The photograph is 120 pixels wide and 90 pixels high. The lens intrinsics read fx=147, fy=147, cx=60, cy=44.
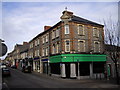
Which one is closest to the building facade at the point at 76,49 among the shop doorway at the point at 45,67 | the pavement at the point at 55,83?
the shop doorway at the point at 45,67

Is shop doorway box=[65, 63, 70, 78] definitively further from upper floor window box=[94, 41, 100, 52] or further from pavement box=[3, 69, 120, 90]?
upper floor window box=[94, 41, 100, 52]

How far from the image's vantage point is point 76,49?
25.2 meters

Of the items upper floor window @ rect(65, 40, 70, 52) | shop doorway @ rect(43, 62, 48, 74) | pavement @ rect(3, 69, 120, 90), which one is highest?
upper floor window @ rect(65, 40, 70, 52)

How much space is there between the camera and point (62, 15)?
2603 cm

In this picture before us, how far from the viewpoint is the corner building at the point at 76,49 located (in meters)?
24.7

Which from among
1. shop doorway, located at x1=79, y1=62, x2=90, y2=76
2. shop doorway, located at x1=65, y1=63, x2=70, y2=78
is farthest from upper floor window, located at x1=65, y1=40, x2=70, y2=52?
shop doorway, located at x1=79, y1=62, x2=90, y2=76

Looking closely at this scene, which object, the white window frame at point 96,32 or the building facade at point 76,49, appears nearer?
the building facade at point 76,49

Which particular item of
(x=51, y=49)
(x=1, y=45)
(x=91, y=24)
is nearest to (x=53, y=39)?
(x=51, y=49)

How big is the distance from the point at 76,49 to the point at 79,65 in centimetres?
276

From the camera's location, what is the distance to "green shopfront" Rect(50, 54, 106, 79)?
24406 millimetres

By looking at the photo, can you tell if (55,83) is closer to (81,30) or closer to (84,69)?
(84,69)

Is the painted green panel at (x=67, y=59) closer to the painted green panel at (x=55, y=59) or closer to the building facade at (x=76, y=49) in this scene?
the building facade at (x=76, y=49)

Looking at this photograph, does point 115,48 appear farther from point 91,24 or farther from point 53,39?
point 53,39

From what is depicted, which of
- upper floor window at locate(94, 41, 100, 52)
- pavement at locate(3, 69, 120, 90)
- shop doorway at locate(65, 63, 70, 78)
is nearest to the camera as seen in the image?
pavement at locate(3, 69, 120, 90)
